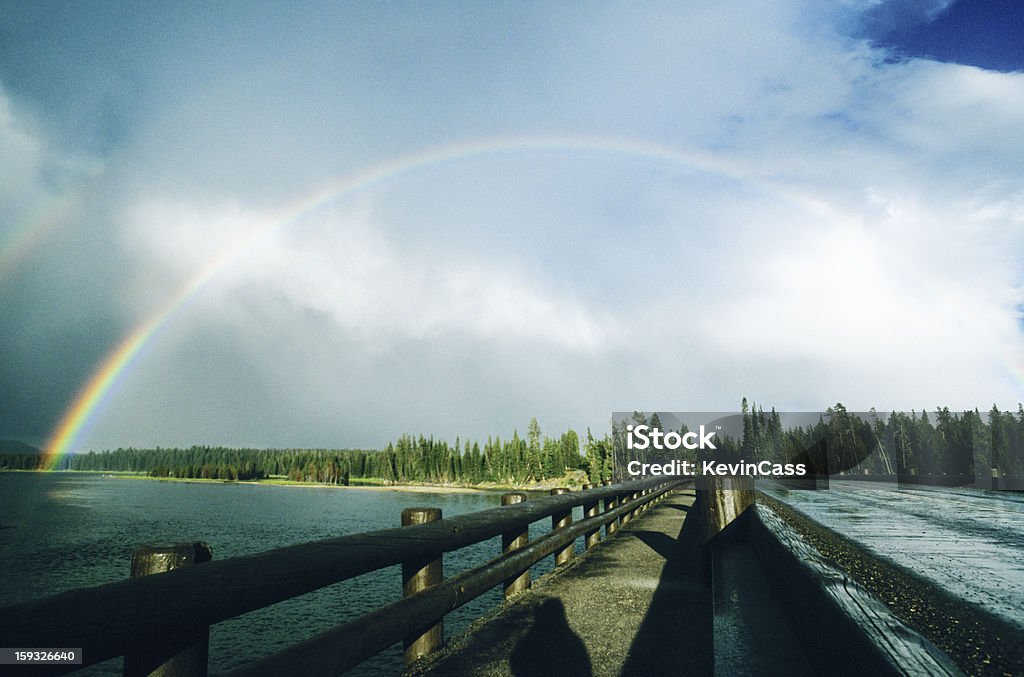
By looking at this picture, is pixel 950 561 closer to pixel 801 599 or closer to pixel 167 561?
pixel 801 599

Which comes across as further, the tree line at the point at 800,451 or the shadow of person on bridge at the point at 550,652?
the tree line at the point at 800,451

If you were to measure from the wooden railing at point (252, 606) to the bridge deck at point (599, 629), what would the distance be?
0.42m

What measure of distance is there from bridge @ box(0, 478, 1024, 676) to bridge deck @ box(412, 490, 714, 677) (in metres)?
0.02

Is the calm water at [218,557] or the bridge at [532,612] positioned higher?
the bridge at [532,612]

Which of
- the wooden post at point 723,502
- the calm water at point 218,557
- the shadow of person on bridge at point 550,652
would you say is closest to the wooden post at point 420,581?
the shadow of person on bridge at point 550,652

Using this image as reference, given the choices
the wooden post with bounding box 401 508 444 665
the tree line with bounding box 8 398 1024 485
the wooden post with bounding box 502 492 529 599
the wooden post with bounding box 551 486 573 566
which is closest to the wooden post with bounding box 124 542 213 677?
the wooden post with bounding box 401 508 444 665

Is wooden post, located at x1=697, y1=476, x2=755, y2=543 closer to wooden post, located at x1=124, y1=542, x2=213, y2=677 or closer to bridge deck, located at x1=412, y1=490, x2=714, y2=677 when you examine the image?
bridge deck, located at x1=412, y1=490, x2=714, y2=677

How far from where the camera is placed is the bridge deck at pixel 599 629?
362 cm

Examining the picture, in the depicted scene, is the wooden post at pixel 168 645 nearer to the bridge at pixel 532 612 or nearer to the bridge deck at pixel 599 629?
the bridge at pixel 532 612

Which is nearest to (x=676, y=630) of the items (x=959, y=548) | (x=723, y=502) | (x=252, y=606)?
(x=723, y=502)

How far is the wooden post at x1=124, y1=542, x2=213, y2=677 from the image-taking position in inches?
63.9

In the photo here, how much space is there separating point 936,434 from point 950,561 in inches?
5969

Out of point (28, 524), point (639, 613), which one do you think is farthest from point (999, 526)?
point (28, 524)

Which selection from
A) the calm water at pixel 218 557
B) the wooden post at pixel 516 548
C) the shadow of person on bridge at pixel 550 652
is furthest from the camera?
the calm water at pixel 218 557
